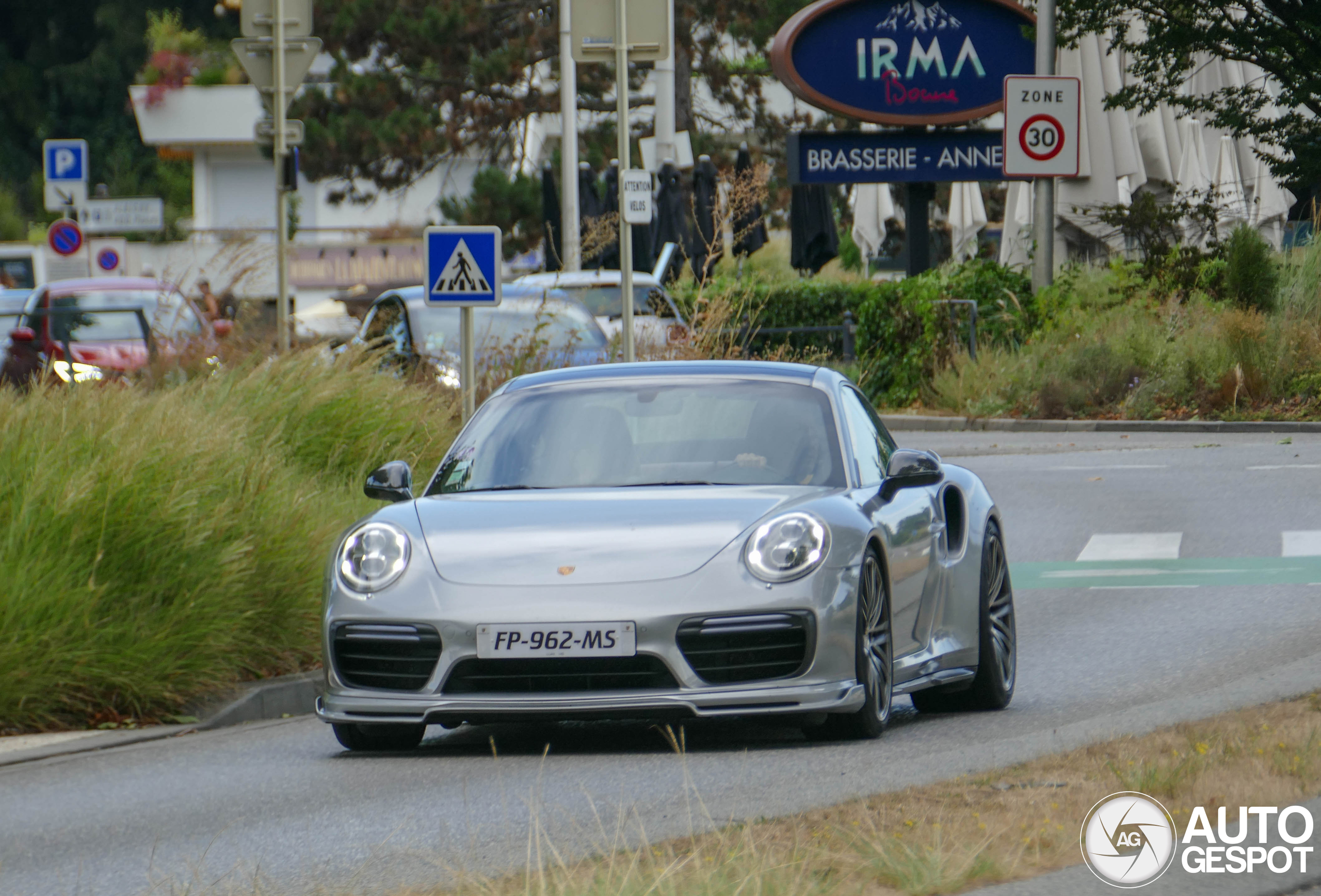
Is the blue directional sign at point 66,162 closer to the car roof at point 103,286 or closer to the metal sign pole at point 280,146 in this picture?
the car roof at point 103,286

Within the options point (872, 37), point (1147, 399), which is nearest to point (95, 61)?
point (872, 37)

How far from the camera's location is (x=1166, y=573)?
13.3 metres

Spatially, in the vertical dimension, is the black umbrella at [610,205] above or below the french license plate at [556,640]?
above

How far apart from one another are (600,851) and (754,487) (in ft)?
9.14

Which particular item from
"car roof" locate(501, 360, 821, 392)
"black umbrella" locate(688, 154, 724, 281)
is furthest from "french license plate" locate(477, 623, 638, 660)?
"black umbrella" locate(688, 154, 724, 281)

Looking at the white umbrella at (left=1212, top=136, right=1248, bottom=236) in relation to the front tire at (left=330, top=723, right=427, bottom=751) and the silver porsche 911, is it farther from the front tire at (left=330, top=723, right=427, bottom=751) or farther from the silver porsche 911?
the front tire at (left=330, top=723, right=427, bottom=751)

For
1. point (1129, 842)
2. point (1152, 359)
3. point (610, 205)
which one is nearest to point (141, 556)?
point (1129, 842)

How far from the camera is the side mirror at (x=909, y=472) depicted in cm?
796

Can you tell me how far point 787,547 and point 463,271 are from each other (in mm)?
7312

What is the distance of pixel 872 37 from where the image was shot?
98.8 ft

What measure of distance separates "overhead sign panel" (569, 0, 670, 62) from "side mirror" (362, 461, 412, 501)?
46.0 feet

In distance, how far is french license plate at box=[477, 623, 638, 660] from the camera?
719 centimetres

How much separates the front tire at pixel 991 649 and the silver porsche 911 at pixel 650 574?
216 millimetres

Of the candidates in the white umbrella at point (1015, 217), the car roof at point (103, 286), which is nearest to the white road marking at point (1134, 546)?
the car roof at point (103, 286)
